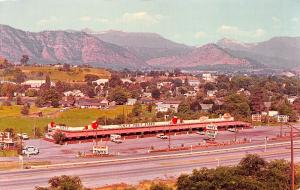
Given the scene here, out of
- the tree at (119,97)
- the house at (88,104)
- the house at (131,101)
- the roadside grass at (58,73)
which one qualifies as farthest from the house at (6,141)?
the roadside grass at (58,73)

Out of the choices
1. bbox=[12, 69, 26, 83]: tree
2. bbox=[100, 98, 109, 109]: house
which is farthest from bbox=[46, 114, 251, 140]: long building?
bbox=[12, 69, 26, 83]: tree

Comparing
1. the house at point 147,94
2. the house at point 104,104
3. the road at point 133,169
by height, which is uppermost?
the house at point 147,94

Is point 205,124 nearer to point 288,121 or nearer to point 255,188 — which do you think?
point 288,121

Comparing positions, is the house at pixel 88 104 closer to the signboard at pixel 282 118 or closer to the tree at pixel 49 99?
the tree at pixel 49 99

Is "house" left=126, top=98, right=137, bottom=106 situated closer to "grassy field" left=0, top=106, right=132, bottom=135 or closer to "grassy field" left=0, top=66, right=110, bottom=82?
"grassy field" left=0, top=106, right=132, bottom=135

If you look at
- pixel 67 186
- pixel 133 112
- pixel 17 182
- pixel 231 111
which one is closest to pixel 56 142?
pixel 17 182

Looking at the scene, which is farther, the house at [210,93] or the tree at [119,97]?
the house at [210,93]
